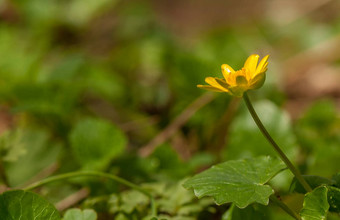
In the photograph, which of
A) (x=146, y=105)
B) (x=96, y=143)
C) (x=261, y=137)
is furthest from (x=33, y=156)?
(x=261, y=137)

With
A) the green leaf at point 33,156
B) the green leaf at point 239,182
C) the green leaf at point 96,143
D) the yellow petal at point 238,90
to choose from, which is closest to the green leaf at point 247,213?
the green leaf at point 239,182

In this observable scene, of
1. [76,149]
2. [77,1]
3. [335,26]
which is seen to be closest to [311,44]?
[335,26]

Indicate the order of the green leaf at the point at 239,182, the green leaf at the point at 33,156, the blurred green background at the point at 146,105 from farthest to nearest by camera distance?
the green leaf at the point at 33,156
the blurred green background at the point at 146,105
the green leaf at the point at 239,182

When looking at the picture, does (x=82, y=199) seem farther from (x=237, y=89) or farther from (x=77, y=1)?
(x=77, y=1)

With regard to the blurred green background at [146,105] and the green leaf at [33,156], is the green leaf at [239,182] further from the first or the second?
the green leaf at [33,156]

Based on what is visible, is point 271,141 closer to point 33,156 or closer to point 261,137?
point 261,137

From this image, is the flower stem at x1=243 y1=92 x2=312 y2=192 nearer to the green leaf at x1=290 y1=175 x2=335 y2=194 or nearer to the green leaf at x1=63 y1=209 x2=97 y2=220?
the green leaf at x1=290 y1=175 x2=335 y2=194

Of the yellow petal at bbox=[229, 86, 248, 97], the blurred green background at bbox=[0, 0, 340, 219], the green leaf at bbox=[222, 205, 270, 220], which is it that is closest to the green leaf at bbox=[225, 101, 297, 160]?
the blurred green background at bbox=[0, 0, 340, 219]
